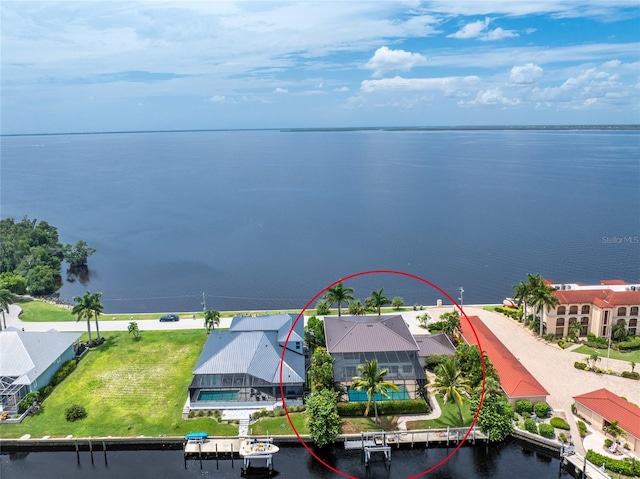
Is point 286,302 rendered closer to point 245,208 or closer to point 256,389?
point 256,389

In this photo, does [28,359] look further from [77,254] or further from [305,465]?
[77,254]

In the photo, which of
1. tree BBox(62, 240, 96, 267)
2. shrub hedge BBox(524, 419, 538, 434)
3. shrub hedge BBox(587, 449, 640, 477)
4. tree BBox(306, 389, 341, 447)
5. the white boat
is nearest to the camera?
shrub hedge BBox(587, 449, 640, 477)

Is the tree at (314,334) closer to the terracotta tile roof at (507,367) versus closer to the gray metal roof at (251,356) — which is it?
the gray metal roof at (251,356)

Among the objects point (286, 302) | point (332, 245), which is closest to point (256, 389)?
point (286, 302)


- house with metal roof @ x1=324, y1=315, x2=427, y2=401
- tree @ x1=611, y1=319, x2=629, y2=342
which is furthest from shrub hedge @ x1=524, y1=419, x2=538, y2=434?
tree @ x1=611, y1=319, x2=629, y2=342

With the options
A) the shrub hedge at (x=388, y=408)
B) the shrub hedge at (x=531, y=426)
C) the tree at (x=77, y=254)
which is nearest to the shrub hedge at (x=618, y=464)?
the shrub hedge at (x=531, y=426)

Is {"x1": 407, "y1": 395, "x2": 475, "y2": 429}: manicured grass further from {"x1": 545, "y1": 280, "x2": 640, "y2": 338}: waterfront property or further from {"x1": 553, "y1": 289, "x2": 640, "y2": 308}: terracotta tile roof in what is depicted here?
{"x1": 553, "y1": 289, "x2": 640, "y2": 308}: terracotta tile roof

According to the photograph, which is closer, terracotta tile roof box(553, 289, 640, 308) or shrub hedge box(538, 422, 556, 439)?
shrub hedge box(538, 422, 556, 439)
